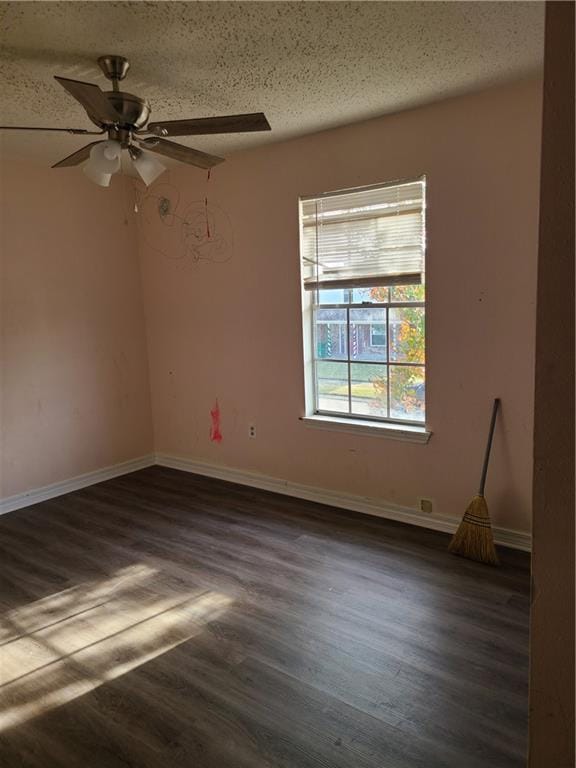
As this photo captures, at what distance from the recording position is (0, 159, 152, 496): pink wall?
3979 mm

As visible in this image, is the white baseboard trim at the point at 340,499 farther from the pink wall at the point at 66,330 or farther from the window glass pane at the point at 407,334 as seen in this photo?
the window glass pane at the point at 407,334

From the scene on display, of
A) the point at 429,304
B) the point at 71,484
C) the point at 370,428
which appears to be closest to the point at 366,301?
the point at 429,304

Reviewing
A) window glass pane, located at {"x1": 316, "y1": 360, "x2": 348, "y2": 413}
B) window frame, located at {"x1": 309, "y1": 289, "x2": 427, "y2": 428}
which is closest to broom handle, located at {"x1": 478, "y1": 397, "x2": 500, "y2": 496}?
window frame, located at {"x1": 309, "y1": 289, "x2": 427, "y2": 428}

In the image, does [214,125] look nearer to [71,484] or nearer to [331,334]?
[331,334]

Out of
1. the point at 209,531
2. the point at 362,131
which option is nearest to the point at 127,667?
the point at 209,531

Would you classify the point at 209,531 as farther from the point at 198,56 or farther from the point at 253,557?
the point at 198,56

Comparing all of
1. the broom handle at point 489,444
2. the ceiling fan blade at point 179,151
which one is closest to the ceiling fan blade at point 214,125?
the ceiling fan blade at point 179,151

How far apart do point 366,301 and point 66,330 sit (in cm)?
249

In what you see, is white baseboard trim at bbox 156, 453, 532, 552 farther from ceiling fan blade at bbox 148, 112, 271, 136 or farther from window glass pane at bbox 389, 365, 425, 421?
ceiling fan blade at bbox 148, 112, 271, 136

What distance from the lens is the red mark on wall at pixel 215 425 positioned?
14.8 feet

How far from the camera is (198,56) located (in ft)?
7.80

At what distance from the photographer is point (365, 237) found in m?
3.46

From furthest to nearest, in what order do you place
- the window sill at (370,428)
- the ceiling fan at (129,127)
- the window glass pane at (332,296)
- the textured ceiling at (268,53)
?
the window glass pane at (332,296), the window sill at (370,428), the ceiling fan at (129,127), the textured ceiling at (268,53)

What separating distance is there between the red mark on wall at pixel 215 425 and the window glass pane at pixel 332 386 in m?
0.99
